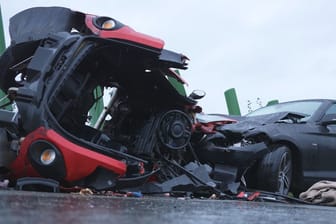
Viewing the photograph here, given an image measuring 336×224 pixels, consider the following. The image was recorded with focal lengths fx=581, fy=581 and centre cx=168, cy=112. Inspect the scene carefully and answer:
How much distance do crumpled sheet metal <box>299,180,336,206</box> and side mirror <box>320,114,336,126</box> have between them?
1.25 m

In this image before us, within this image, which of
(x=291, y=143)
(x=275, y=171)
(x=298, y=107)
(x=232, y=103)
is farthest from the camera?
(x=232, y=103)

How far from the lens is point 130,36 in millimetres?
4918

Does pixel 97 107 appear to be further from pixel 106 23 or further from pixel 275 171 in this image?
pixel 275 171

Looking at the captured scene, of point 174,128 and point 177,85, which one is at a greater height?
point 177,85

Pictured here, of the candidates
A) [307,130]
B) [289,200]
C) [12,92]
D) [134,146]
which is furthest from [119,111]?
[307,130]

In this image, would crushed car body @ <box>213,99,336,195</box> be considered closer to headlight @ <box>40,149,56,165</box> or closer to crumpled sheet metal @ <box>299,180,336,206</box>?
crumpled sheet metal @ <box>299,180,336,206</box>

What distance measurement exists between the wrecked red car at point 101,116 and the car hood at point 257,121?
0.27 metres

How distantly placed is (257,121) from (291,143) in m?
0.47

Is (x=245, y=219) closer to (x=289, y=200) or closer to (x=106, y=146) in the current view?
(x=106, y=146)

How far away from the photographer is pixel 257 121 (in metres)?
6.84

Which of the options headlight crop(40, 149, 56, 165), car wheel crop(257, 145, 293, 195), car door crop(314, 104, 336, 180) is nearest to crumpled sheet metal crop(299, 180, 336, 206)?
car wheel crop(257, 145, 293, 195)

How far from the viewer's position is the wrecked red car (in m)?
4.54

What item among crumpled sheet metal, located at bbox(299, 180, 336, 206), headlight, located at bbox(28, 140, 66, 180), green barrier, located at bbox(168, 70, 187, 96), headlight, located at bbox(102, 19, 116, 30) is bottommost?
crumpled sheet metal, located at bbox(299, 180, 336, 206)

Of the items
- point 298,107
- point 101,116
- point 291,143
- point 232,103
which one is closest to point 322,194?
point 291,143
